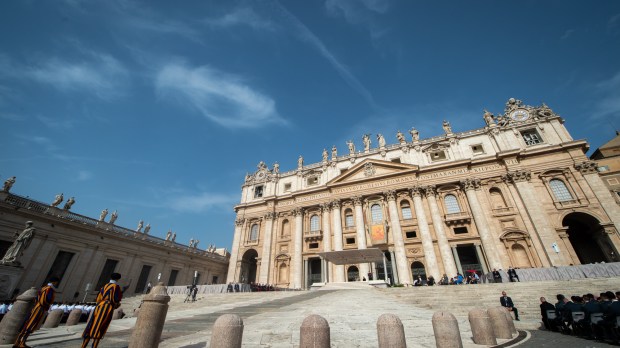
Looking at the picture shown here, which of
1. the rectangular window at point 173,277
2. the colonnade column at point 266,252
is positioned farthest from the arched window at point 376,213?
the rectangular window at point 173,277

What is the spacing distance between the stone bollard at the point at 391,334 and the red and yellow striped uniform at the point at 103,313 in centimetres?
554

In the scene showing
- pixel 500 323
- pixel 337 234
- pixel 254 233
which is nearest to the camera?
pixel 500 323

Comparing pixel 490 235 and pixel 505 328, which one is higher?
pixel 490 235

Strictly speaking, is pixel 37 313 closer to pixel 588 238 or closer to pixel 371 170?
pixel 371 170

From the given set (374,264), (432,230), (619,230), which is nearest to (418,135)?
(432,230)

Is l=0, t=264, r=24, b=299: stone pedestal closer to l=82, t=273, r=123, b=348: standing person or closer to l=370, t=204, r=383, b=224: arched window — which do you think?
l=82, t=273, r=123, b=348: standing person

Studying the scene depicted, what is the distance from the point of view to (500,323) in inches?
309

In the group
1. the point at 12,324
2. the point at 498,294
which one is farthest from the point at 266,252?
the point at 12,324

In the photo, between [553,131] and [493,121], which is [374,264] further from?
[553,131]

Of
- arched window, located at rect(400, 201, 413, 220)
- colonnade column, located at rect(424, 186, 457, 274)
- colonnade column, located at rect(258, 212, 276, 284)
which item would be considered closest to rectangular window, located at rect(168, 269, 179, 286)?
colonnade column, located at rect(258, 212, 276, 284)

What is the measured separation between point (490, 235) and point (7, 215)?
142 ft

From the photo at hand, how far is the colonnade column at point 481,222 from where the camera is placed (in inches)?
1006

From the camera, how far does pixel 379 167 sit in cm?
3462

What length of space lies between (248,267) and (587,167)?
137 ft
